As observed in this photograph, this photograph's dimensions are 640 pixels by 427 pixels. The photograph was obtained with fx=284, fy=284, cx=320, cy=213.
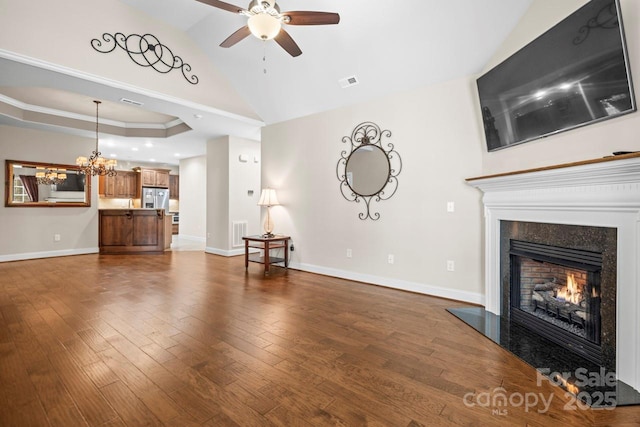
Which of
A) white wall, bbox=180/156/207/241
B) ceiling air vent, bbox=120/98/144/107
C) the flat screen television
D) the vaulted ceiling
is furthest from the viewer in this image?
white wall, bbox=180/156/207/241

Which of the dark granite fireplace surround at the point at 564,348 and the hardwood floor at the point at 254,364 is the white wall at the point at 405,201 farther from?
the dark granite fireplace surround at the point at 564,348

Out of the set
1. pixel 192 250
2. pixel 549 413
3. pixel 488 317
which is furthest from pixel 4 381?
pixel 192 250

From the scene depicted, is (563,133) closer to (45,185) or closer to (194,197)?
(45,185)

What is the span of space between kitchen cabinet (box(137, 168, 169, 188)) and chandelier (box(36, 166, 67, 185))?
2.85 metres

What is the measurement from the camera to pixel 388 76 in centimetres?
375

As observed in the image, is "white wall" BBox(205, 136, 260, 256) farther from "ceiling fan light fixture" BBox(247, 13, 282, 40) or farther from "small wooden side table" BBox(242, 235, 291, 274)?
"ceiling fan light fixture" BBox(247, 13, 282, 40)

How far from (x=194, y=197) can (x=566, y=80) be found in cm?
921

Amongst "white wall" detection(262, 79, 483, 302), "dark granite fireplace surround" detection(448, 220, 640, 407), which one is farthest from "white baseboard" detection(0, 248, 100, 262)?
"dark granite fireplace surround" detection(448, 220, 640, 407)

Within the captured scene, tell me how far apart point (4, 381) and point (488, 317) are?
12.6 ft

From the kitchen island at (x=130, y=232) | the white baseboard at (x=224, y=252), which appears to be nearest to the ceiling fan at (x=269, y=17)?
the white baseboard at (x=224, y=252)

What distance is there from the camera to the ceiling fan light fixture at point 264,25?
7.78 ft

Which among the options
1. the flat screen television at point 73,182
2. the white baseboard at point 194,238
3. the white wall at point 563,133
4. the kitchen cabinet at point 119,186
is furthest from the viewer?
the white baseboard at point 194,238

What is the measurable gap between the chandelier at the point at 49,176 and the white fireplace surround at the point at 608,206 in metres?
8.47

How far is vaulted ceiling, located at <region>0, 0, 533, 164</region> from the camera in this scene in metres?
2.96
